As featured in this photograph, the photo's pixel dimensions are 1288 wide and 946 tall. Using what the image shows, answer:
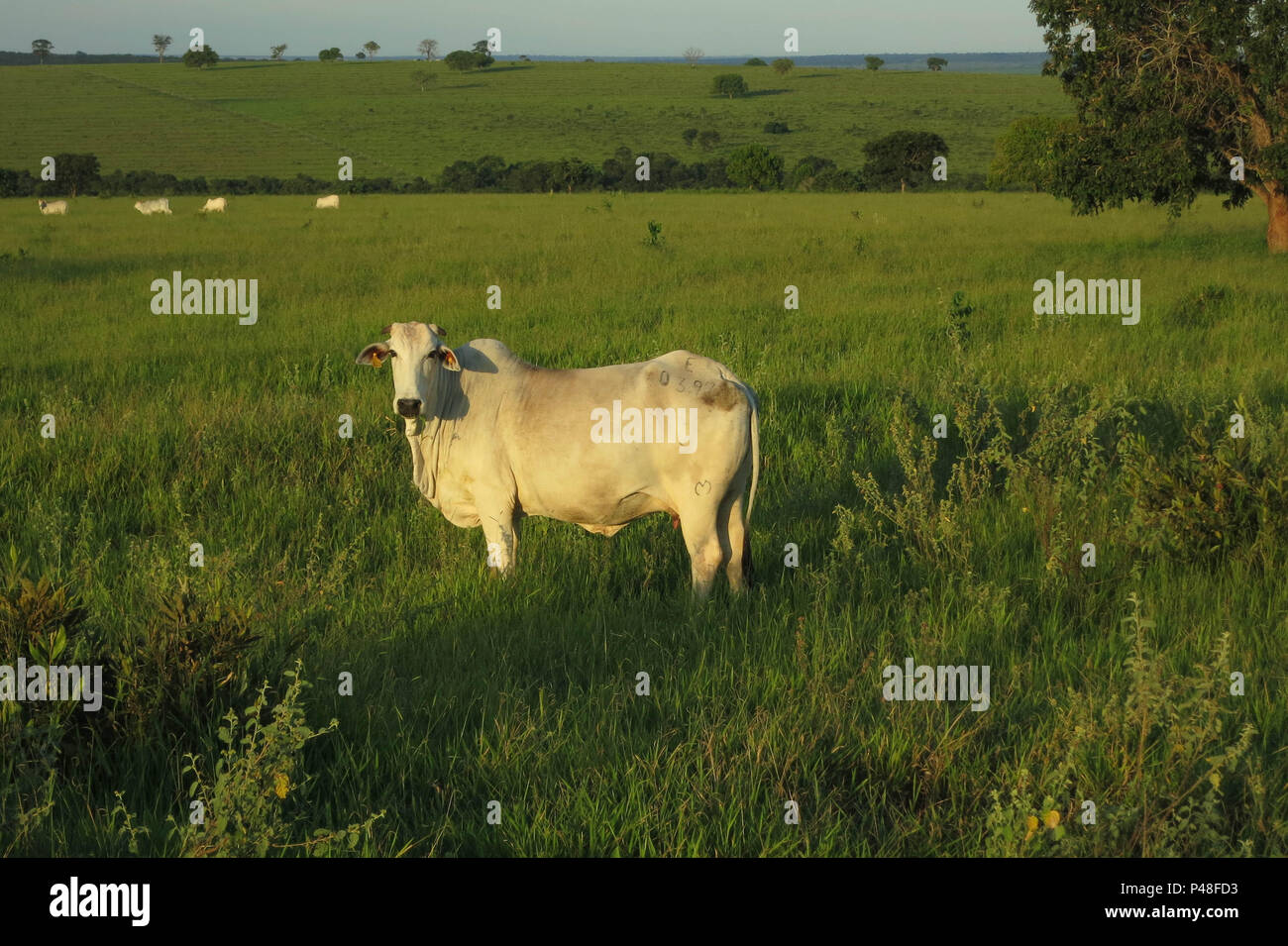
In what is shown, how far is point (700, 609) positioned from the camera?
5926 millimetres

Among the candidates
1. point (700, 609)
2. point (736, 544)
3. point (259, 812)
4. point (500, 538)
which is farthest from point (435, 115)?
point (259, 812)

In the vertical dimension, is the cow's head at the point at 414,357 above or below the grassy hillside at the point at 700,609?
above

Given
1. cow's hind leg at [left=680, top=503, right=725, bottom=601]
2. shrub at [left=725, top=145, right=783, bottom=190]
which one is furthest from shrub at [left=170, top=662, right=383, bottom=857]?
shrub at [left=725, top=145, right=783, bottom=190]

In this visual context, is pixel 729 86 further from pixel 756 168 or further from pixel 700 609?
pixel 700 609

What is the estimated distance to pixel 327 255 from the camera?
23.0 metres

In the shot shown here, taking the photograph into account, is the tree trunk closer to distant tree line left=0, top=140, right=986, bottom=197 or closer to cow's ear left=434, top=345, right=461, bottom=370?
cow's ear left=434, top=345, right=461, bottom=370

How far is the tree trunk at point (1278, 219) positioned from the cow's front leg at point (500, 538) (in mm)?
20386

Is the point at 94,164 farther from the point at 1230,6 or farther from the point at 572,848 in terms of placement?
the point at 572,848

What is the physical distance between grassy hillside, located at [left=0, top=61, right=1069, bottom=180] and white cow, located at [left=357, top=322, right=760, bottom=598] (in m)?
57.5

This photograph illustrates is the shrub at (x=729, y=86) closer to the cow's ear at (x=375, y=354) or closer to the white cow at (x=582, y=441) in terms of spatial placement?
the white cow at (x=582, y=441)

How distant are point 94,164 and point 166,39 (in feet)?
290

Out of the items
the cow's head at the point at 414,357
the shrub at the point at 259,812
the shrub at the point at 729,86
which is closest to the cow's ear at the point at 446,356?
the cow's head at the point at 414,357

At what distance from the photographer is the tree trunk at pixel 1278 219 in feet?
70.9

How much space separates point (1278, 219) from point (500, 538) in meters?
20.9
